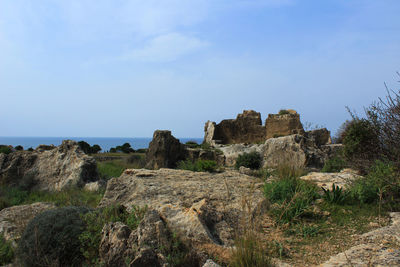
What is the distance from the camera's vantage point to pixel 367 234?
415 cm

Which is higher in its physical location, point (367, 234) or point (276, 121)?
point (276, 121)

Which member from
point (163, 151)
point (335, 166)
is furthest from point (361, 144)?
point (163, 151)

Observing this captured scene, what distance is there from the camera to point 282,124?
78.2ft

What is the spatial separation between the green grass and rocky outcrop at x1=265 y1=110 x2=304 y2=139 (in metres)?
16.5

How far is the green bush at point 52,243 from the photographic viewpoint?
416 cm

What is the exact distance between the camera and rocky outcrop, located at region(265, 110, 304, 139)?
2314cm

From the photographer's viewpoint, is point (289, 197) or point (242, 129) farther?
point (242, 129)

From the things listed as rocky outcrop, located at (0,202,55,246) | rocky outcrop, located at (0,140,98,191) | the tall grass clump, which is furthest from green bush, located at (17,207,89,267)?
rocky outcrop, located at (0,140,98,191)

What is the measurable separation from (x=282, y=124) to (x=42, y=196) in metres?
18.5

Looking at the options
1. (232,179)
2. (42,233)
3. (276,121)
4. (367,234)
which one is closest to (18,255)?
(42,233)

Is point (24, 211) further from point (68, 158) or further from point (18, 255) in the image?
point (68, 158)

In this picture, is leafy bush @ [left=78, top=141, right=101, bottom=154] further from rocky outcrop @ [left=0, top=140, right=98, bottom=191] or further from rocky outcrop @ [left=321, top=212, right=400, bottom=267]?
rocky outcrop @ [left=321, top=212, right=400, bottom=267]

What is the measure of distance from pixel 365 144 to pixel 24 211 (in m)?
9.16

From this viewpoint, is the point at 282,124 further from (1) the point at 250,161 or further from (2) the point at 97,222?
(2) the point at 97,222
